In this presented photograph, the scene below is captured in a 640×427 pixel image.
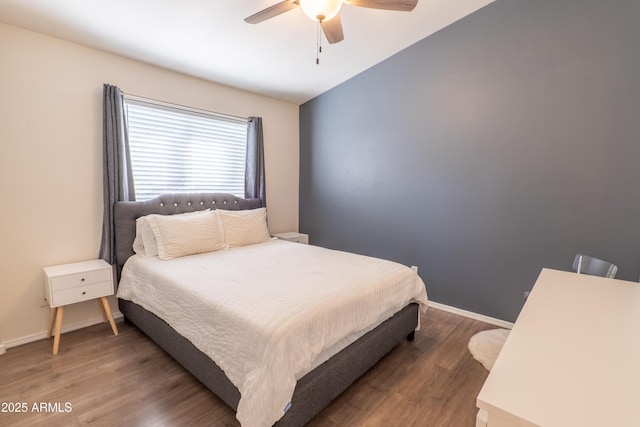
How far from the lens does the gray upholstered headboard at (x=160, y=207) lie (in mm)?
2676

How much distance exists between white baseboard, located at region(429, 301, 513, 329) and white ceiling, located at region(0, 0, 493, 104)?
9.56 ft

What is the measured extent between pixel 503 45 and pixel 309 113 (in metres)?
2.50

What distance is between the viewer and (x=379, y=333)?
2000 mm

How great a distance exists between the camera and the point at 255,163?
3.80 metres

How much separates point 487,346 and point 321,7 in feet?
7.35

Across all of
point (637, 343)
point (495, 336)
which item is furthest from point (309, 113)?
point (637, 343)

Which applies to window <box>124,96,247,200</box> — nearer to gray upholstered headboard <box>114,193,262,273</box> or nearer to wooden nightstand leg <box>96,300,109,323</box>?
gray upholstered headboard <box>114,193,262,273</box>

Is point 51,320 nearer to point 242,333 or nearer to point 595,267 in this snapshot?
point 242,333

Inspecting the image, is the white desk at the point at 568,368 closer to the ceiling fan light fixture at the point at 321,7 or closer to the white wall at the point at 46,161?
the ceiling fan light fixture at the point at 321,7

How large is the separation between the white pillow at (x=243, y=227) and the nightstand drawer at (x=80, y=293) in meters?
1.08

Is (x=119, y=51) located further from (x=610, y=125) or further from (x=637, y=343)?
(x=610, y=125)

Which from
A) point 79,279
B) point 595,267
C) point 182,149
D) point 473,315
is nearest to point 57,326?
point 79,279

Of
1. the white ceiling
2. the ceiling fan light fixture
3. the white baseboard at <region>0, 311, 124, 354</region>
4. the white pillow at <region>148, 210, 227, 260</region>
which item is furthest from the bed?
the ceiling fan light fixture

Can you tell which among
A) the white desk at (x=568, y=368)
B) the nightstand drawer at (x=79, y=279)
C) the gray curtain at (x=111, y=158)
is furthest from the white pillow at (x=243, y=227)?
the white desk at (x=568, y=368)
